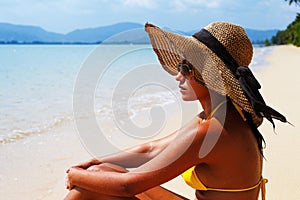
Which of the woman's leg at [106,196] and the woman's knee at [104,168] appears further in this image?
the woman's knee at [104,168]

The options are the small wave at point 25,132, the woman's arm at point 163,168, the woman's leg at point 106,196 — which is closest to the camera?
the woman's arm at point 163,168

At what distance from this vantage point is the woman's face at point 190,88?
1.74 metres

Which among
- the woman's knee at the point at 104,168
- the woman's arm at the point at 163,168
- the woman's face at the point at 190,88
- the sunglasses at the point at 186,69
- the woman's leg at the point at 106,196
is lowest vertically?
the woman's leg at the point at 106,196

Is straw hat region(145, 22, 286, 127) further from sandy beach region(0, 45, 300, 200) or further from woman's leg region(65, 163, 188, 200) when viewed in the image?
sandy beach region(0, 45, 300, 200)

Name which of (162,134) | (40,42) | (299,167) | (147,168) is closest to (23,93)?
(162,134)

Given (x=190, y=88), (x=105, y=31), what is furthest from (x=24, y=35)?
(x=190, y=88)

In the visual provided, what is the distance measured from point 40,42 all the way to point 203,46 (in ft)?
453

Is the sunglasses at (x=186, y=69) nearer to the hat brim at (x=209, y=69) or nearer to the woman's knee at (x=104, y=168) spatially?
the hat brim at (x=209, y=69)

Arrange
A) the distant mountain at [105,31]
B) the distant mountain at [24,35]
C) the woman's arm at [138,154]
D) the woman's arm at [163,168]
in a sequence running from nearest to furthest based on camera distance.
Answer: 1. the woman's arm at [163,168]
2. the woman's arm at [138,154]
3. the distant mountain at [105,31]
4. the distant mountain at [24,35]

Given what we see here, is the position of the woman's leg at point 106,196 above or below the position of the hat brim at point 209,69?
below

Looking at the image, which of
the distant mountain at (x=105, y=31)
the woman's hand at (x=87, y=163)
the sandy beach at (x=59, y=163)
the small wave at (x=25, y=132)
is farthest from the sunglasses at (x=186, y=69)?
the small wave at (x=25, y=132)

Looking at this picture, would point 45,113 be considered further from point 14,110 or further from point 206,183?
point 206,183

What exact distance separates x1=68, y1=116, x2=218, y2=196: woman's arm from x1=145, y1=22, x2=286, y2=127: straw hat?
19 cm

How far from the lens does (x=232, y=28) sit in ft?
5.69
